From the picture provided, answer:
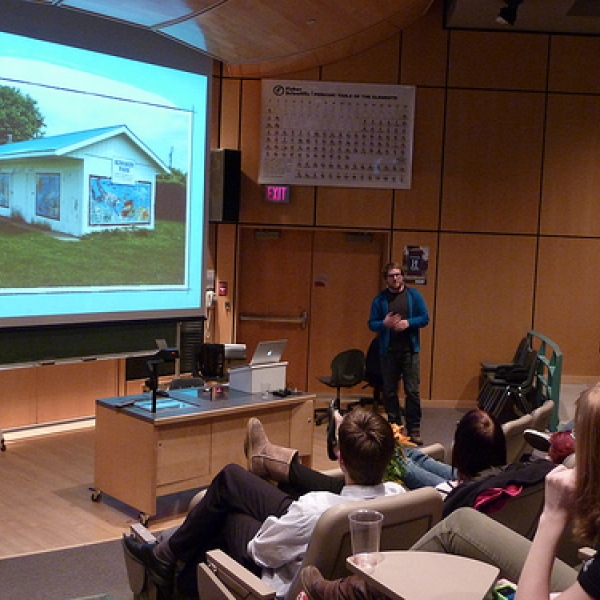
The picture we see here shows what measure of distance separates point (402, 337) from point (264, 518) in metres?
4.22

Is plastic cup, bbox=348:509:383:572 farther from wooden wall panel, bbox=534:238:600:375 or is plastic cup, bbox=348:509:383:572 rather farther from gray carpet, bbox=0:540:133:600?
wooden wall panel, bbox=534:238:600:375

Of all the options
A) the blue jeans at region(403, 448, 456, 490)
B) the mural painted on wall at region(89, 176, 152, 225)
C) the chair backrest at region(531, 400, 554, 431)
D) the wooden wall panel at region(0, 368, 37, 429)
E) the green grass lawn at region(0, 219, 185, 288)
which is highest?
the mural painted on wall at region(89, 176, 152, 225)

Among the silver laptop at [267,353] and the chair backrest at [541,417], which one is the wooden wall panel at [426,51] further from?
the chair backrest at [541,417]

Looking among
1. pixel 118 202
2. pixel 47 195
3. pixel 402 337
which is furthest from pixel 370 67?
pixel 47 195

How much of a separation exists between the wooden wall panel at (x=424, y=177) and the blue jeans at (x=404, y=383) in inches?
70.0

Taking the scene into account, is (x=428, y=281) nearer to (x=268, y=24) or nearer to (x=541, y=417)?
(x=268, y=24)

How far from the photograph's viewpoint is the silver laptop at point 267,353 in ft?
17.6

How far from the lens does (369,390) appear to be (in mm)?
8484

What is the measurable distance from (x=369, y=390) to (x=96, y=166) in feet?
13.0

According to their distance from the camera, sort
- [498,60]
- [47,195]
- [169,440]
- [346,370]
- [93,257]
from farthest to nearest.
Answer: [498,60], [346,370], [93,257], [47,195], [169,440]

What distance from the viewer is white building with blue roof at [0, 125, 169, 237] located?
5621mm

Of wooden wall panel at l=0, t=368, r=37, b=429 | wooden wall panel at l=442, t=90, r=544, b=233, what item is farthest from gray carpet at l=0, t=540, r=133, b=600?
wooden wall panel at l=442, t=90, r=544, b=233

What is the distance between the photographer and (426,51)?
26.5ft

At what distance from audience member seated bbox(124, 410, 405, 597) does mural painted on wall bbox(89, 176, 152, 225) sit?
3.43 meters
